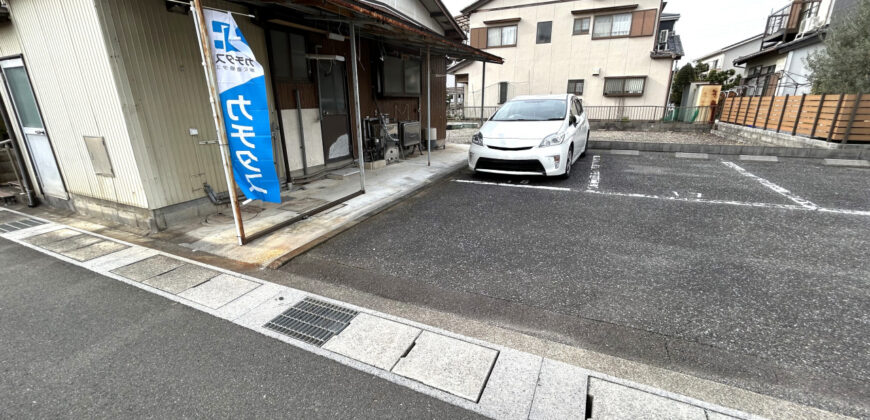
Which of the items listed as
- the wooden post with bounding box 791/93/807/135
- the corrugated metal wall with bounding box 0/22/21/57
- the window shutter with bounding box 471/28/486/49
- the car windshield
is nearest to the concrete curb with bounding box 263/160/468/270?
the car windshield

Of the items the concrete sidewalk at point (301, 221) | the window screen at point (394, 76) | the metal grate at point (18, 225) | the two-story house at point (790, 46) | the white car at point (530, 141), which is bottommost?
the metal grate at point (18, 225)

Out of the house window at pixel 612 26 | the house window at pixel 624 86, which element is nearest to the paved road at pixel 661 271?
the house window at pixel 624 86

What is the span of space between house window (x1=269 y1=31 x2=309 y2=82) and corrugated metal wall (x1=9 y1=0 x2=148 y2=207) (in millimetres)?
2057

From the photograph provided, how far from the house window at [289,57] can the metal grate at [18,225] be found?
3.58m

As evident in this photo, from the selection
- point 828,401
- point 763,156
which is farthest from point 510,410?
point 763,156

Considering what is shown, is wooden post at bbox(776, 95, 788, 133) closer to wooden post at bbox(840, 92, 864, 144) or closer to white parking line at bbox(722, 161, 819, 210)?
wooden post at bbox(840, 92, 864, 144)

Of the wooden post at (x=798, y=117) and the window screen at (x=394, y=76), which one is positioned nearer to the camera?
the window screen at (x=394, y=76)

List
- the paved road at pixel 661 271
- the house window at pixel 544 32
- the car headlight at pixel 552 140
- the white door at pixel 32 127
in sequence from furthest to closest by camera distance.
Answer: the house window at pixel 544 32 → the car headlight at pixel 552 140 → the white door at pixel 32 127 → the paved road at pixel 661 271

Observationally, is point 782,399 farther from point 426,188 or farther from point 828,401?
point 426,188

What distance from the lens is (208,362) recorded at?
211 centimetres

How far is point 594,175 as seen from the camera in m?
6.88

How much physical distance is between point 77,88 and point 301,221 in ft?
9.07

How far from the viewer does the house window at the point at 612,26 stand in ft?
51.1

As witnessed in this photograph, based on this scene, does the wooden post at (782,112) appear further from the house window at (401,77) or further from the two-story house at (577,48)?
the house window at (401,77)
